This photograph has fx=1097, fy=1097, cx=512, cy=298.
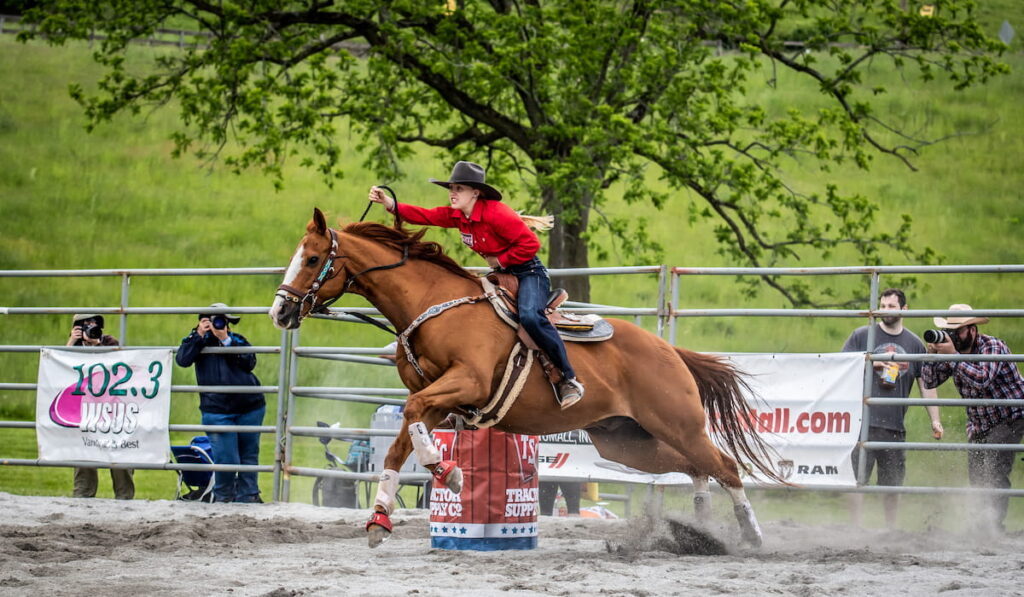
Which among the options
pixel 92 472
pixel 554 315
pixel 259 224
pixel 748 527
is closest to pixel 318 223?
pixel 554 315

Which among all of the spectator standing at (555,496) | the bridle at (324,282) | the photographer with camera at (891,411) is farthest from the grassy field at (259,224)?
the bridle at (324,282)

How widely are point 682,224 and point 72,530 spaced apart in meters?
25.9

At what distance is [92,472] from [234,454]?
169cm

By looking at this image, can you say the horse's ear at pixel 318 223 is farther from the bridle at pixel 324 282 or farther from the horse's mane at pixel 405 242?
the horse's mane at pixel 405 242

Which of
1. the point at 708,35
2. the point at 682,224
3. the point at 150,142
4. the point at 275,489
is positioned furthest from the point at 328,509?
the point at 150,142

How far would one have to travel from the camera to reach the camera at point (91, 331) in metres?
10.7

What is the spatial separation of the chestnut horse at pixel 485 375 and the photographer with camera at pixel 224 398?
3.37 metres

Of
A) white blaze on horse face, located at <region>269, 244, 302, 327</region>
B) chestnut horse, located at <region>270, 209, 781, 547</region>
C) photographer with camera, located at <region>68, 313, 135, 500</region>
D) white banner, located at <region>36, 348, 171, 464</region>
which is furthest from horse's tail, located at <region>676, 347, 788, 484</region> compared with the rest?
photographer with camera, located at <region>68, 313, 135, 500</region>

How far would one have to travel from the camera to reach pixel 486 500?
7352 mm

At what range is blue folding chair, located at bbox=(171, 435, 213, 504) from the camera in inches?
395

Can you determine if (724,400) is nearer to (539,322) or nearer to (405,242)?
(539,322)

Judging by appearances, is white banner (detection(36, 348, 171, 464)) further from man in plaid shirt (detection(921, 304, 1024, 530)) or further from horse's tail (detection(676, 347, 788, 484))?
man in plaid shirt (detection(921, 304, 1024, 530))

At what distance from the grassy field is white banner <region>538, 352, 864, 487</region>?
6.22 metres

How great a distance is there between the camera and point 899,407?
8.69 meters
